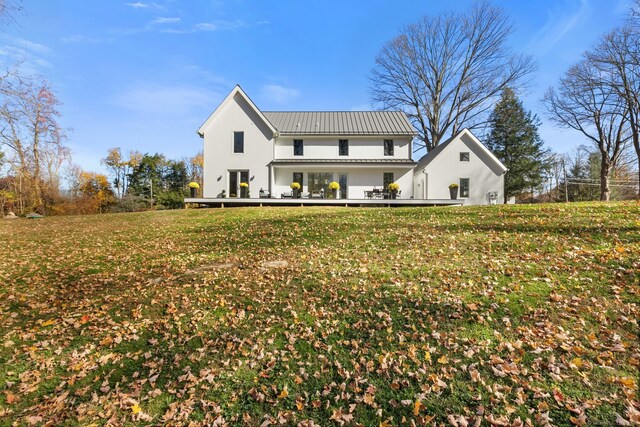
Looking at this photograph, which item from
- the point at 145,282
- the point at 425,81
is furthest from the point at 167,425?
the point at 425,81

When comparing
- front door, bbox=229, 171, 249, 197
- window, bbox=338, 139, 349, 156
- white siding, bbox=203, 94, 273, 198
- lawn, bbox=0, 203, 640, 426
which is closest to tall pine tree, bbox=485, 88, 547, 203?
window, bbox=338, 139, 349, 156

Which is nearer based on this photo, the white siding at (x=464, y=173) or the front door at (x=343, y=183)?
the white siding at (x=464, y=173)

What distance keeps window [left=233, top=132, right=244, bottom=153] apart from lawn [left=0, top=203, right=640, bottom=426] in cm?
1584

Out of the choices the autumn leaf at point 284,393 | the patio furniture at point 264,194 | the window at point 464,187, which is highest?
the window at point 464,187

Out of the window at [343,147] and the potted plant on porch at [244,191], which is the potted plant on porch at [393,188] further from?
the potted plant on porch at [244,191]

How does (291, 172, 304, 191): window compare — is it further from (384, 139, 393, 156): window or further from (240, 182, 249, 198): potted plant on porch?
(384, 139, 393, 156): window

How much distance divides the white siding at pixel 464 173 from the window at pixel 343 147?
615 centimetres

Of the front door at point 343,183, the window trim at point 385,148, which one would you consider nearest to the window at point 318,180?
the front door at point 343,183

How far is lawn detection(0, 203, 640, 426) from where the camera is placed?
3.14 meters

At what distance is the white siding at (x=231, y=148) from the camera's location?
22812mm

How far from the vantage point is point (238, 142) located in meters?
23.1

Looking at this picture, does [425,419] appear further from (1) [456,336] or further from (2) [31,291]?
(2) [31,291]

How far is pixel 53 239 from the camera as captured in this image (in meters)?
10.8

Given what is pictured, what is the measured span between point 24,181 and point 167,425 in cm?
3498
